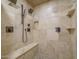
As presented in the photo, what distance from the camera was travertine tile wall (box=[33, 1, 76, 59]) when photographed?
301cm

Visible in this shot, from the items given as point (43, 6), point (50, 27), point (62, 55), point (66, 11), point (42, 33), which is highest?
point (43, 6)

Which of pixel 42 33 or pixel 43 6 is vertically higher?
pixel 43 6

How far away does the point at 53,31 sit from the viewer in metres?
3.12

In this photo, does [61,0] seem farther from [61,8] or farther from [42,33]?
[42,33]

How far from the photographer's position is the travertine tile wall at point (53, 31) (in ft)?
9.88

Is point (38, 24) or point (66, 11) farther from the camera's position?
point (38, 24)

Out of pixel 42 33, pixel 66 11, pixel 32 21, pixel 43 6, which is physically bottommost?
pixel 42 33

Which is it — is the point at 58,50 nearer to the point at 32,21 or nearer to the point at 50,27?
the point at 50,27

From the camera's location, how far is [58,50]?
308cm

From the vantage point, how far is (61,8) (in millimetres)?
3076

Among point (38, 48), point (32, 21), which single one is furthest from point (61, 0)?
point (38, 48)

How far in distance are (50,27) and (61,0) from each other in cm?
91

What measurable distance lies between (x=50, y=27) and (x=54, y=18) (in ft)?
1.03

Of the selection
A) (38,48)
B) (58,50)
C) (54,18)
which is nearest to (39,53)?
(38,48)
